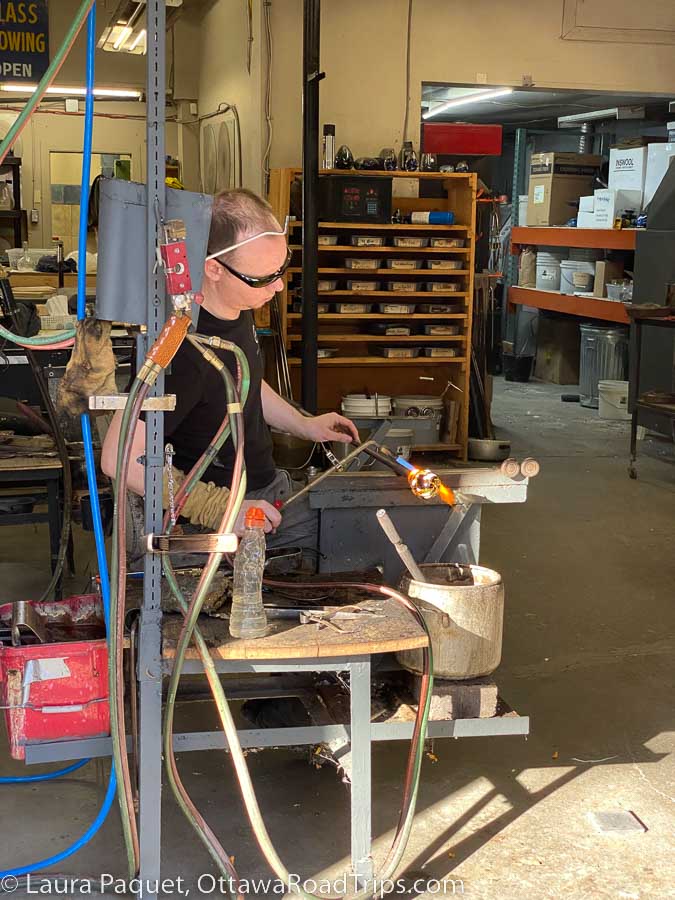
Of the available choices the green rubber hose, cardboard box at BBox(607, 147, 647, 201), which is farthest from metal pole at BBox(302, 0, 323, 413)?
the green rubber hose

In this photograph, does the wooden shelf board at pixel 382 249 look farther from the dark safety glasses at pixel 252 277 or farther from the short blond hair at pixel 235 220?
the dark safety glasses at pixel 252 277

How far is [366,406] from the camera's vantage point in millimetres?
6156

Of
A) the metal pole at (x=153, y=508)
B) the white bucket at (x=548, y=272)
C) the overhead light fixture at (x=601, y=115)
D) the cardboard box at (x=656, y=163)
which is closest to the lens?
the metal pole at (x=153, y=508)

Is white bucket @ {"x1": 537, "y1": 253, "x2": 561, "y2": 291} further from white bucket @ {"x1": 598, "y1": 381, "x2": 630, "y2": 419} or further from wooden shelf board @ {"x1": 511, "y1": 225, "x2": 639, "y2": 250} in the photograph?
white bucket @ {"x1": 598, "y1": 381, "x2": 630, "y2": 419}

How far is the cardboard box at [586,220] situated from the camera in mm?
8867

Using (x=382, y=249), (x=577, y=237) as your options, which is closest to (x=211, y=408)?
(x=382, y=249)

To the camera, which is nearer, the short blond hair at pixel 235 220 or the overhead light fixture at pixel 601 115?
the short blond hair at pixel 235 220

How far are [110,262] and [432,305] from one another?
181 inches

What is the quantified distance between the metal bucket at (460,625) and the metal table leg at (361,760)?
0.77ft

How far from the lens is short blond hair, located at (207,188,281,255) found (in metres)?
2.36

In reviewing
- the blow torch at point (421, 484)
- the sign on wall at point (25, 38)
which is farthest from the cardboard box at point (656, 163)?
the blow torch at point (421, 484)

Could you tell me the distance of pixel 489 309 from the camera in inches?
308

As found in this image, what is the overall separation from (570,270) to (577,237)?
0.55 m

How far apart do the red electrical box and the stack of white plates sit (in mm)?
2069
